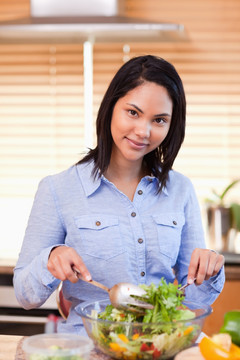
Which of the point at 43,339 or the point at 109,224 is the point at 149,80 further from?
the point at 43,339

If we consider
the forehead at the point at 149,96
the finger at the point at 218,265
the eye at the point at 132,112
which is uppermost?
the forehead at the point at 149,96

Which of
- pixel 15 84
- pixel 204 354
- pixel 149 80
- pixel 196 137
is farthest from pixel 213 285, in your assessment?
pixel 15 84

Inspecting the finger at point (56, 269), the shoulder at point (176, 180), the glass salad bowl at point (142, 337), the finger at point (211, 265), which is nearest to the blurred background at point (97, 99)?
the shoulder at point (176, 180)

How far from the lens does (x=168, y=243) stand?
1561 mm

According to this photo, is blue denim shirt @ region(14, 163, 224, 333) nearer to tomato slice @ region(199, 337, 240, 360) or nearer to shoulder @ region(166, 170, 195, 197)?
shoulder @ region(166, 170, 195, 197)

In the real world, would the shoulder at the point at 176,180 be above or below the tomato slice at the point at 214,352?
above

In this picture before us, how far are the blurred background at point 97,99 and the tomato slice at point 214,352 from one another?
1742mm

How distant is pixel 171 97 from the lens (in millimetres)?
1478

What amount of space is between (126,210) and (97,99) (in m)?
1.67

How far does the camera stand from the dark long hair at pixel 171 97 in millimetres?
1462

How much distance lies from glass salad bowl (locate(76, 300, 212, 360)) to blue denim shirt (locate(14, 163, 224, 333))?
36cm

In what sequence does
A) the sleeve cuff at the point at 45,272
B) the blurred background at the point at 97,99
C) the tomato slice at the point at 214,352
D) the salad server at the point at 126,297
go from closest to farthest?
the tomato slice at the point at 214,352, the salad server at the point at 126,297, the sleeve cuff at the point at 45,272, the blurred background at the point at 97,99

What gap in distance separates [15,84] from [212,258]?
215 centimetres

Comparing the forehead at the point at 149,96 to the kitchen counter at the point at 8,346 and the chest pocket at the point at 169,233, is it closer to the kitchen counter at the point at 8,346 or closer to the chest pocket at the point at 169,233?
the chest pocket at the point at 169,233
